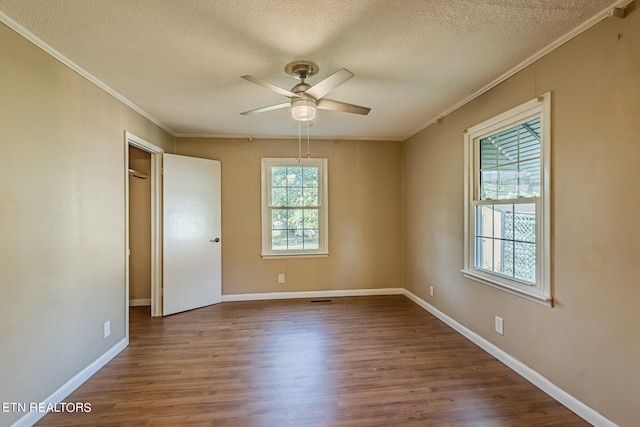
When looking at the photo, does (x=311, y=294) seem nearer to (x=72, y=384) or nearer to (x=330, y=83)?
(x=72, y=384)

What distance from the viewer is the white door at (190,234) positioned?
3.62 metres

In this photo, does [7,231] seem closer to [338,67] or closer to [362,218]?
[338,67]

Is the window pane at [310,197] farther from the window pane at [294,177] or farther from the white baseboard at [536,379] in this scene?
the white baseboard at [536,379]

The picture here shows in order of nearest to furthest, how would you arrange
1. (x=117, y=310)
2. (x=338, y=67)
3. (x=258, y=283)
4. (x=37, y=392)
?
(x=37, y=392) → (x=338, y=67) → (x=117, y=310) → (x=258, y=283)

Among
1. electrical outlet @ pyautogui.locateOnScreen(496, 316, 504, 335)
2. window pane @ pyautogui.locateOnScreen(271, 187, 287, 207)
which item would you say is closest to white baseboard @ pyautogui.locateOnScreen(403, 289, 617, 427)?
electrical outlet @ pyautogui.locateOnScreen(496, 316, 504, 335)

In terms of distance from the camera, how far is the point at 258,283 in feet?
14.1

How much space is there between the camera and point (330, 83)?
1.96 meters

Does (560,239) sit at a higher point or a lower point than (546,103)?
lower

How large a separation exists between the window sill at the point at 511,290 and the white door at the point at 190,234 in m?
3.13

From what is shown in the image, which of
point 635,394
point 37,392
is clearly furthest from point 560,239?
point 37,392

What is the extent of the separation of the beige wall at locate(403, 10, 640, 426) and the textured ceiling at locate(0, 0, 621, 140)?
0.76 ft

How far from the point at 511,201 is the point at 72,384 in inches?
141

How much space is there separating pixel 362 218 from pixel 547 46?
291 centimetres

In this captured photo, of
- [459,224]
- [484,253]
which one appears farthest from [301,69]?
[484,253]
